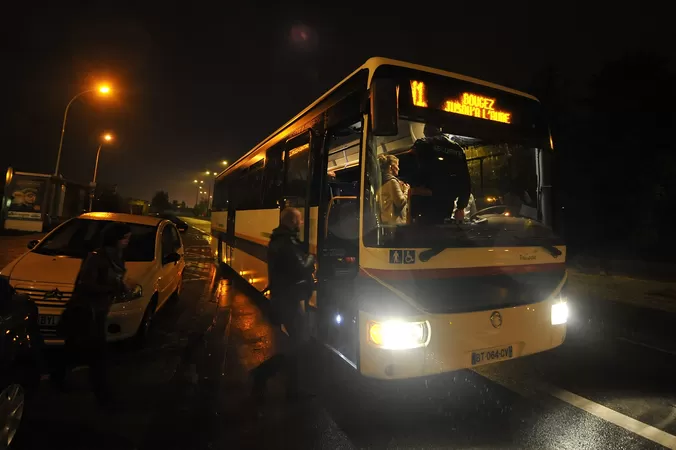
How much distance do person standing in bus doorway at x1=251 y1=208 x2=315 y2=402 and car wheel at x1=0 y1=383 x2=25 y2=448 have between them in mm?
1953

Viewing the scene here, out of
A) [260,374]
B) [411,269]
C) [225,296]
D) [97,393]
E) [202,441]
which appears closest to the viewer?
[202,441]

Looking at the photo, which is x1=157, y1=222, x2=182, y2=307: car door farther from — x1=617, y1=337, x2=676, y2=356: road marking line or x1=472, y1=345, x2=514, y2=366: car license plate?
x1=617, y1=337, x2=676, y2=356: road marking line

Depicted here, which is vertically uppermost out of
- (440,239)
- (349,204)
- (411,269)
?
(349,204)

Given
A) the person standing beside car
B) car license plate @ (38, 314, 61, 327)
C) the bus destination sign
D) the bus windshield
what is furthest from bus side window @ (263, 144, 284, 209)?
car license plate @ (38, 314, 61, 327)

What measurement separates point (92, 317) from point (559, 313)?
4.94 m

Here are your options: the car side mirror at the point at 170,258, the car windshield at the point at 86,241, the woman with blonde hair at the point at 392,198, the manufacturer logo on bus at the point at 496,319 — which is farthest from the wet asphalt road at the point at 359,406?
the woman with blonde hair at the point at 392,198

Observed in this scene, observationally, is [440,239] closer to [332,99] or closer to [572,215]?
[332,99]

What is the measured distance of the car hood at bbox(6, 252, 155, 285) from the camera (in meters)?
4.68

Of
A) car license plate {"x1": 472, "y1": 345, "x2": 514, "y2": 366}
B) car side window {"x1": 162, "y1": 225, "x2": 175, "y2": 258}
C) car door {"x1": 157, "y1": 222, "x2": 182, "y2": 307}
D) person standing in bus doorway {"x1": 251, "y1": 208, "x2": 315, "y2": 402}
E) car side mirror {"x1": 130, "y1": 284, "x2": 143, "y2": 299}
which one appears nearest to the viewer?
car license plate {"x1": 472, "y1": 345, "x2": 514, "y2": 366}

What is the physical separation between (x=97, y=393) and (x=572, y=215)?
19793 millimetres

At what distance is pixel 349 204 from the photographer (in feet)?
14.1

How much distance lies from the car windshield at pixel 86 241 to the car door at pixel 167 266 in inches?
10.9

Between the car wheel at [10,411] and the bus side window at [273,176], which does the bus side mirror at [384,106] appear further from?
the car wheel at [10,411]

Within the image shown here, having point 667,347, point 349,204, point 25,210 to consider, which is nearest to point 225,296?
point 349,204
